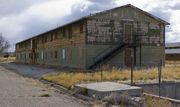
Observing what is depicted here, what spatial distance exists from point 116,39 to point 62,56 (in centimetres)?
1016

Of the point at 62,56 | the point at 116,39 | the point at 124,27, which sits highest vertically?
the point at 124,27

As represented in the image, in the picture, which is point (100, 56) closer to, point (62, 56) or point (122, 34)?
point (122, 34)

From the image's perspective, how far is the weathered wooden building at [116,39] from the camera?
39.8m

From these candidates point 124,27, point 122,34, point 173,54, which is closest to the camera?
point 122,34

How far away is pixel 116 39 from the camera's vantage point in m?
41.1

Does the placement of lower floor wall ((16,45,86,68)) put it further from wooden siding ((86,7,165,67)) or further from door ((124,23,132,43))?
door ((124,23,132,43))

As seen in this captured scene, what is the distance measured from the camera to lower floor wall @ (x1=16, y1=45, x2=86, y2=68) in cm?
4112

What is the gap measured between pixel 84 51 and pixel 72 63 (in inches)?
190

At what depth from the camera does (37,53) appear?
67.9m

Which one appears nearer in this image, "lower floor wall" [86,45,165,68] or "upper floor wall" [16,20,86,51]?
"lower floor wall" [86,45,165,68]

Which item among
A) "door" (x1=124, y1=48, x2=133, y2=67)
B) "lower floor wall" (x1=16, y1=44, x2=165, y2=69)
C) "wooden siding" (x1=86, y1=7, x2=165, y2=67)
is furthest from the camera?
"door" (x1=124, y1=48, x2=133, y2=67)

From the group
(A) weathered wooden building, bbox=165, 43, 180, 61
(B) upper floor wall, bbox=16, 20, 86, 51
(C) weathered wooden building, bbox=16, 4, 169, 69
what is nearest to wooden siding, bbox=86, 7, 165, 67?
(C) weathered wooden building, bbox=16, 4, 169, 69

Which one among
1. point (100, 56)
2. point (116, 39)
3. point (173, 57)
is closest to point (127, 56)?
point (116, 39)

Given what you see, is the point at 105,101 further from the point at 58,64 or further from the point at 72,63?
the point at 58,64
